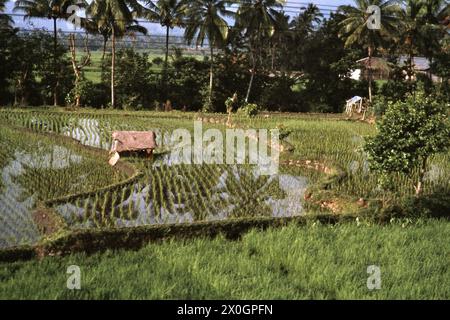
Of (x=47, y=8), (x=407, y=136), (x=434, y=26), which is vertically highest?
(x=434, y=26)

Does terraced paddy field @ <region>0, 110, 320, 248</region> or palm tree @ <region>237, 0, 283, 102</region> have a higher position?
palm tree @ <region>237, 0, 283, 102</region>

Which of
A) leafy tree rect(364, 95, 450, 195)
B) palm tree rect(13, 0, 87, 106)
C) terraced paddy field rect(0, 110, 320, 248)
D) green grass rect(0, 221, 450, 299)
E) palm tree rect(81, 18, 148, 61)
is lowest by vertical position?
green grass rect(0, 221, 450, 299)

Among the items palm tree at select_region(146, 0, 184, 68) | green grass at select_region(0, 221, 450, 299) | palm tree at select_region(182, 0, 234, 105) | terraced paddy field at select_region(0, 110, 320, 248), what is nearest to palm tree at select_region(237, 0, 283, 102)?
palm tree at select_region(182, 0, 234, 105)

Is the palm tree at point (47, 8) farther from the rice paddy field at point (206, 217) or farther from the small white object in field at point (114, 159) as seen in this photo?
the small white object in field at point (114, 159)

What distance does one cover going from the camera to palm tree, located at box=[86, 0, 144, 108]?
760 inches

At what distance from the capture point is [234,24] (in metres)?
22.5

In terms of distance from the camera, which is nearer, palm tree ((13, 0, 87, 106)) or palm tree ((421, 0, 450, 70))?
palm tree ((13, 0, 87, 106))

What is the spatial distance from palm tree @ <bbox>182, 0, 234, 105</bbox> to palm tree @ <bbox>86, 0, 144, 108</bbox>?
2212mm

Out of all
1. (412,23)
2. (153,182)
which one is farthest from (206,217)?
(412,23)

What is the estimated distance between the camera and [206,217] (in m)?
7.77

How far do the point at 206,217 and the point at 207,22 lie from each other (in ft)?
48.1

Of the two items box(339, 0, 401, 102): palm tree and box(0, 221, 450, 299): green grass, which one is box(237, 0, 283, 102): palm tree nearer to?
box(339, 0, 401, 102): palm tree

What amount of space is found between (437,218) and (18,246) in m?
5.98

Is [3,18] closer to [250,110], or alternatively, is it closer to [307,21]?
[250,110]
